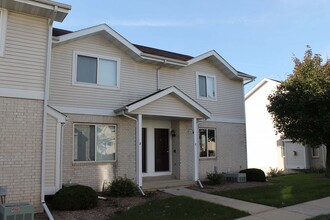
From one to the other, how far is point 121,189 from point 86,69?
4.95 m

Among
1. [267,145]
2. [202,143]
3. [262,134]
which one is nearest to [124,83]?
[202,143]

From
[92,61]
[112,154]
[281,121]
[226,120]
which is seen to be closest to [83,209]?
[112,154]

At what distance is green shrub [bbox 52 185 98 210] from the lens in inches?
381

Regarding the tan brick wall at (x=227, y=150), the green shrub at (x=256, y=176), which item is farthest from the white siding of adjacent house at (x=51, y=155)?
the green shrub at (x=256, y=176)

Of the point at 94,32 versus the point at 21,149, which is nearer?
the point at 21,149

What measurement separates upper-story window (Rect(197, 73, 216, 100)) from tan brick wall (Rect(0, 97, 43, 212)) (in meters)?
9.33

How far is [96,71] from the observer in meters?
13.6

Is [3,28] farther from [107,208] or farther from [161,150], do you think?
[161,150]

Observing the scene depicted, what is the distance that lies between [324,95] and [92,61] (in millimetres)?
10917

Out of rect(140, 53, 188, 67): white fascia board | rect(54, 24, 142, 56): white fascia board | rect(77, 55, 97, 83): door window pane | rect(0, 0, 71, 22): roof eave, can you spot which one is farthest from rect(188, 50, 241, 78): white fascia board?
rect(0, 0, 71, 22): roof eave

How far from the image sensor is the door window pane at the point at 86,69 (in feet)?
43.5

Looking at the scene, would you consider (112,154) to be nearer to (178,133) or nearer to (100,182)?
(100,182)

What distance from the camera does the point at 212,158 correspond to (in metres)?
17.1

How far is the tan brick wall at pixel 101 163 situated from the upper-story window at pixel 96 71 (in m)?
1.40
